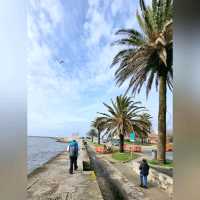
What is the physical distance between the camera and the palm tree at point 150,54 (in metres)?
8.88

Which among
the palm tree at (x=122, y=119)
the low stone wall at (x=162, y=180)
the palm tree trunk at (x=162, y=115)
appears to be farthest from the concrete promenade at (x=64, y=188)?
the palm tree at (x=122, y=119)

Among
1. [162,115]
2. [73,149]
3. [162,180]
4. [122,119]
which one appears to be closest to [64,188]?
[73,149]

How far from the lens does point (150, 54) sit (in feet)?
30.1

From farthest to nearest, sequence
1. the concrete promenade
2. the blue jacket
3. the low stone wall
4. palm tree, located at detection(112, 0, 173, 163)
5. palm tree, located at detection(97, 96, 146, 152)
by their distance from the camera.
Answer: palm tree, located at detection(97, 96, 146, 152) → palm tree, located at detection(112, 0, 173, 163) → the blue jacket → the low stone wall → the concrete promenade

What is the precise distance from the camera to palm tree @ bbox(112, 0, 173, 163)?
29.1 ft

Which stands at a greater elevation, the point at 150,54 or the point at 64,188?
the point at 150,54

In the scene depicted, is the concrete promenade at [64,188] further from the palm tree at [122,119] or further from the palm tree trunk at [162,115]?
the palm tree at [122,119]

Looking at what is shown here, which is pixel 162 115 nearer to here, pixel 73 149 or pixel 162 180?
pixel 162 180

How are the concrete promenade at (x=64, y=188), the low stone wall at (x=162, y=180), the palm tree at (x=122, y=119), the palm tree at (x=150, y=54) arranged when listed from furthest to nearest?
the palm tree at (x=122, y=119)
the palm tree at (x=150, y=54)
the low stone wall at (x=162, y=180)
the concrete promenade at (x=64, y=188)

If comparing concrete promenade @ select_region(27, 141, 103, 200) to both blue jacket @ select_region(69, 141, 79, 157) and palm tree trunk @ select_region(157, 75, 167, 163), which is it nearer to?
blue jacket @ select_region(69, 141, 79, 157)

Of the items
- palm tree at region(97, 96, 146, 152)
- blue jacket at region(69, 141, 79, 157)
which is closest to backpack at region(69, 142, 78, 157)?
blue jacket at region(69, 141, 79, 157)

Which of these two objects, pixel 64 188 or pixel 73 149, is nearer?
pixel 64 188
